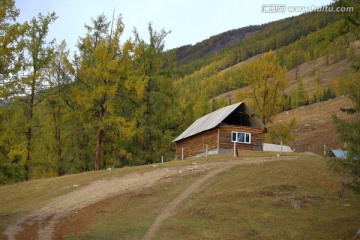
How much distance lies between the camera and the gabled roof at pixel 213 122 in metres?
48.2

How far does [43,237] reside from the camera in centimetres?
2005

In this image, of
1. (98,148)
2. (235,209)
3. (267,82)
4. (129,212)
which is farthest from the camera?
(267,82)

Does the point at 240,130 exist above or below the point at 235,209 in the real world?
above

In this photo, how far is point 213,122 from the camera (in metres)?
48.7

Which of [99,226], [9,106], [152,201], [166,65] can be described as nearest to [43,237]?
[99,226]

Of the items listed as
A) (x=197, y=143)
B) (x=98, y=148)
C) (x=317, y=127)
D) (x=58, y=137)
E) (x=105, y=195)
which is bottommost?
(x=105, y=195)

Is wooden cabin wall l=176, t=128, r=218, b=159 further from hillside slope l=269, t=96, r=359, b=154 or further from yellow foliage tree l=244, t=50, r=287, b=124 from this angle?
hillside slope l=269, t=96, r=359, b=154

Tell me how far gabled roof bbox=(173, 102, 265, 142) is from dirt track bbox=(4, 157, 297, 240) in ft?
33.6

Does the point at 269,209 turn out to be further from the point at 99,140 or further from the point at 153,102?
the point at 153,102

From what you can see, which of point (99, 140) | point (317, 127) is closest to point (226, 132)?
point (99, 140)

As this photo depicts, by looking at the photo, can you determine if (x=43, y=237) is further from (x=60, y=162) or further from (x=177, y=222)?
(x=60, y=162)

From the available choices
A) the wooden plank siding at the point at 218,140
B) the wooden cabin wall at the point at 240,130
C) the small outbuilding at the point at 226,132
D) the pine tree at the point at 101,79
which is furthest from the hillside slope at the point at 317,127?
the pine tree at the point at 101,79

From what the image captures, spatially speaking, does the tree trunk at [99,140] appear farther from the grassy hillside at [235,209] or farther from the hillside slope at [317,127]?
the hillside slope at [317,127]

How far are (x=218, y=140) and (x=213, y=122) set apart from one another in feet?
6.49
